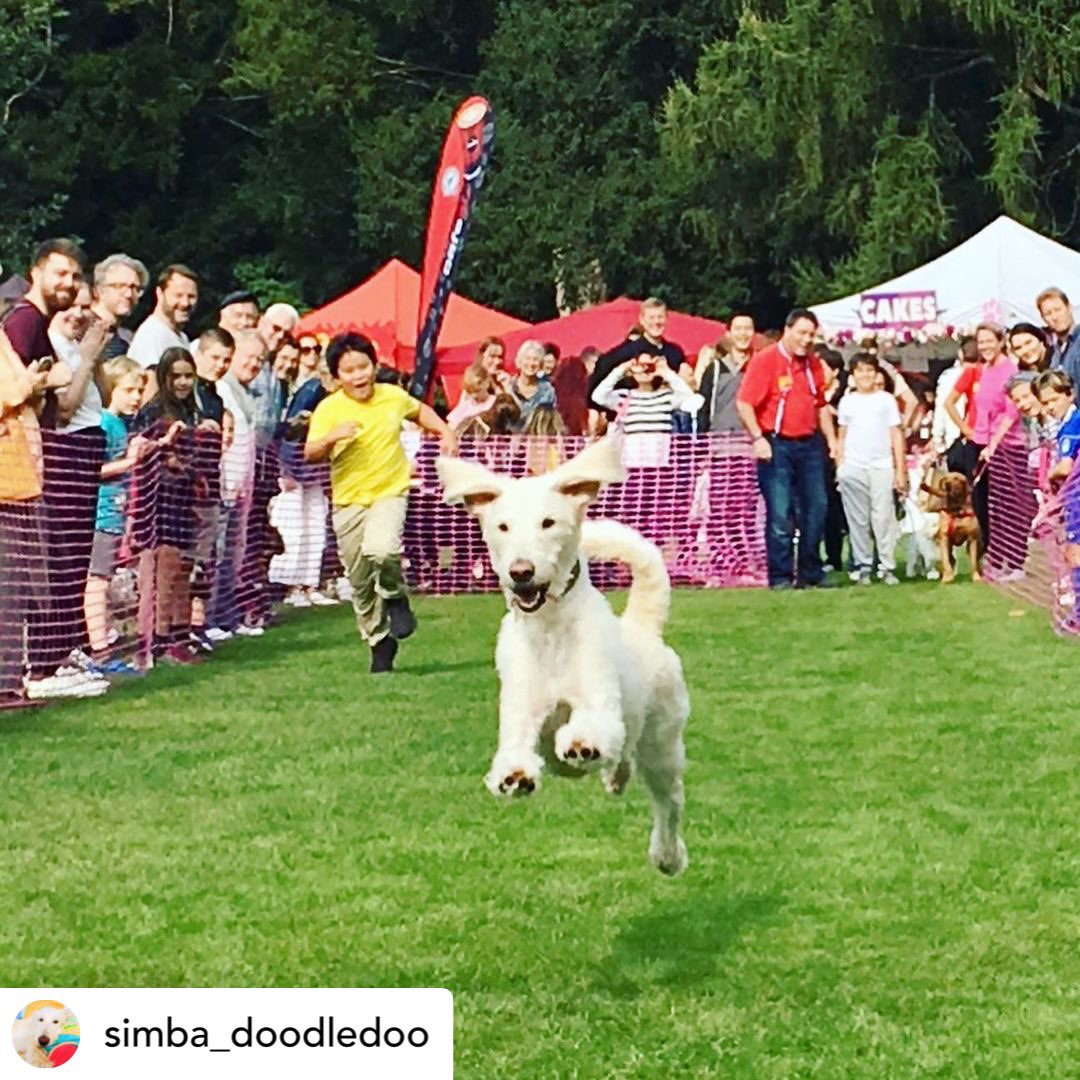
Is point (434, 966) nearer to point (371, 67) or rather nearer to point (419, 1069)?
point (419, 1069)

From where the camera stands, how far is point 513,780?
548cm

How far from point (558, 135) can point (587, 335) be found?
1443 cm

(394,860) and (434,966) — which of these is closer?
(434,966)

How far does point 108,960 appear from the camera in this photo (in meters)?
6.34

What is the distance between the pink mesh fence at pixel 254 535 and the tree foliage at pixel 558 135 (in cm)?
2152

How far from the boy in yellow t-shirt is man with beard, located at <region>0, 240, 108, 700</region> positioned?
1.20 meters

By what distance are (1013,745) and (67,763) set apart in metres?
3.86

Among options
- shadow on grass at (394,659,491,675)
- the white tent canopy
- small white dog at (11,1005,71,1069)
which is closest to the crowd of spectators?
shadow on grass at (394,659,491,675)

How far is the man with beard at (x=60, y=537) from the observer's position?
35.4ft

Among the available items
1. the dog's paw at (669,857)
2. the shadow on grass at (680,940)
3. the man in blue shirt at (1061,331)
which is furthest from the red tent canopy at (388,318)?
the dog's paw at (669,857)

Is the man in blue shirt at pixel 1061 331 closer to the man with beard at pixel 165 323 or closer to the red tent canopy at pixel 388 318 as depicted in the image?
the man with beard at pixel 165 323

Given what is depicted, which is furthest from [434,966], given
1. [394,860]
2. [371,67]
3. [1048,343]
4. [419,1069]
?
[371,67]

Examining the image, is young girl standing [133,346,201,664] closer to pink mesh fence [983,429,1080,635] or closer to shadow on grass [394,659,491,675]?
shadow on grass [394,659,491,675]
